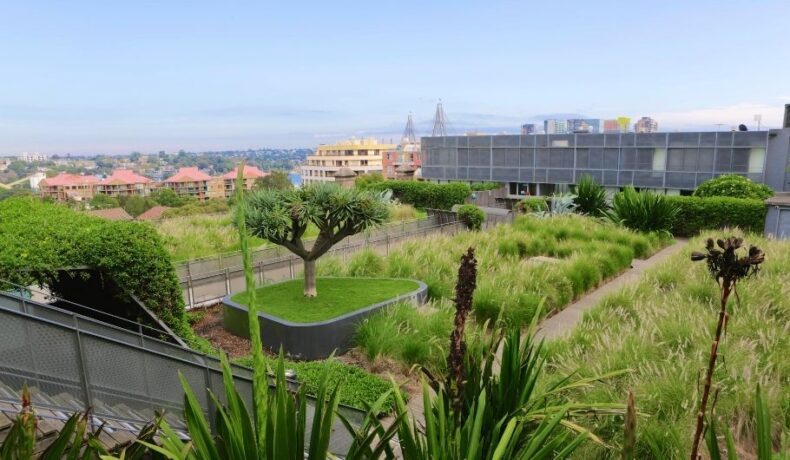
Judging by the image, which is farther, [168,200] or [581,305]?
[168,200]

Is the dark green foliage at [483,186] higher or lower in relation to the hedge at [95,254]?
lower

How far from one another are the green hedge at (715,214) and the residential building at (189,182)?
7857cm

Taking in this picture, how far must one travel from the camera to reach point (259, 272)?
12625mm

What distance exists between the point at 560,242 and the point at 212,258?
379 inches

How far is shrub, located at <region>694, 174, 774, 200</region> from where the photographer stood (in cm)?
1964

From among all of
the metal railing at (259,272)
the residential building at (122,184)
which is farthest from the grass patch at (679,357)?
the residential building at (122,184)

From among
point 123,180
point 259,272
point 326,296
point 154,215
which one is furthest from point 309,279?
point 123,180

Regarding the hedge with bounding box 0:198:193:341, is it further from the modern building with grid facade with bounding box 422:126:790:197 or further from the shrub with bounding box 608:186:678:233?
the modern building with grid facade with bounding box 422:126:790:197

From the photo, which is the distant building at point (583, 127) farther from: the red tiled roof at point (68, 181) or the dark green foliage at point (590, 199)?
the red tiled roof at point (68, 181)

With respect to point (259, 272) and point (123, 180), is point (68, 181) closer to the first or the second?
point (123, 180)

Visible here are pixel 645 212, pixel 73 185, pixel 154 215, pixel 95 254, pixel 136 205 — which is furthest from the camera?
pixel 73 185

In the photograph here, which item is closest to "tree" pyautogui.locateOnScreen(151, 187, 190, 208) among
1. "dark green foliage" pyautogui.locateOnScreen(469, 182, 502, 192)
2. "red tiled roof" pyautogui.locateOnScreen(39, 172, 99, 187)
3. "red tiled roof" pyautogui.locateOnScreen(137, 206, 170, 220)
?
"red tiled roof" pyautogui.locateOnScreen(137, 206, 170, 220)

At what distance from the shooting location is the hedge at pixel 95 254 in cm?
667

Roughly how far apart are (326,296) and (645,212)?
41.2 ft
